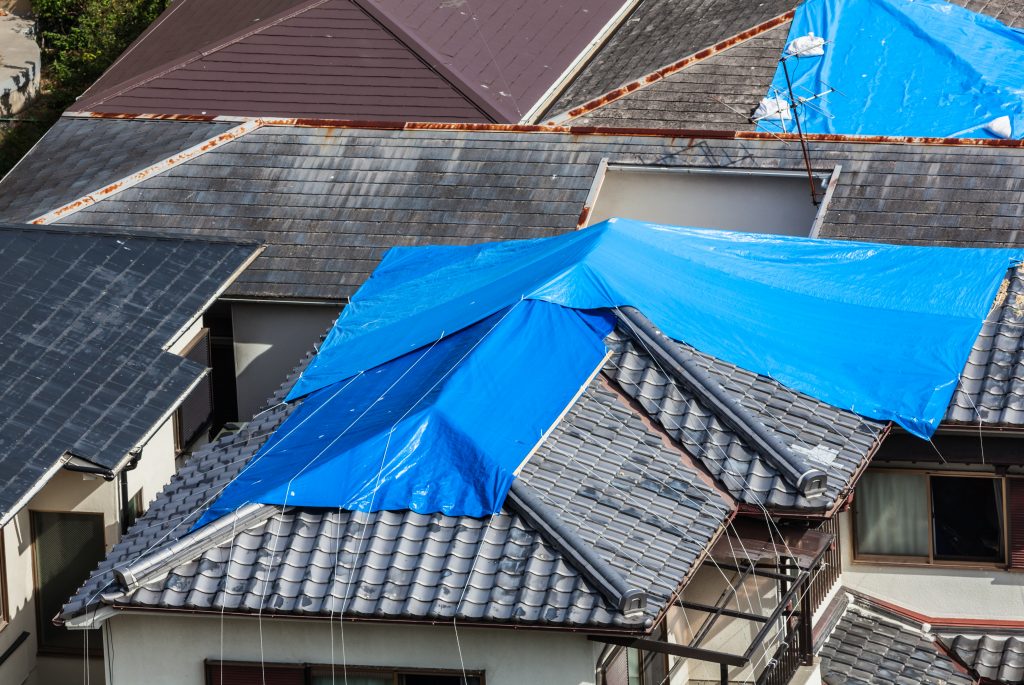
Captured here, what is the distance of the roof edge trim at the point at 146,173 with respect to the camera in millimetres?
A: 24469

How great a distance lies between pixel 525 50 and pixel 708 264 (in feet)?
40.4

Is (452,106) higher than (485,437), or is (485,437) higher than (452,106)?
(452,106)

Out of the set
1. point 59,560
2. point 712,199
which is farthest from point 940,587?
point 59,560

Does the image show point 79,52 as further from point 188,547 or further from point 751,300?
point 188,547

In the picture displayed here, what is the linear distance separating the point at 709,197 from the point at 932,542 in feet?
25.1

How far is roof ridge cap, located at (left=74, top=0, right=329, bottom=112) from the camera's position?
29.5m

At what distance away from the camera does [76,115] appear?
2856cm

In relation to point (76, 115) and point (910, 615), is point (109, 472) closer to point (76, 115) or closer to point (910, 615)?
point (910, 615)

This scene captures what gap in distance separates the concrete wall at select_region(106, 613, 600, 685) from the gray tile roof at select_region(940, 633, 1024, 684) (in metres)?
6.11

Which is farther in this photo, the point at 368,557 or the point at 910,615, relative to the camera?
the point at 910,615

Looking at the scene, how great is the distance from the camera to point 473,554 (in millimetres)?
14281

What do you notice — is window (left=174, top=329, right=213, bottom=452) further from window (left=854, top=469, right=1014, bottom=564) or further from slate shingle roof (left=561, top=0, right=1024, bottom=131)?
slate shingle roof (left=561, top=0, right=1024, bottom=131)

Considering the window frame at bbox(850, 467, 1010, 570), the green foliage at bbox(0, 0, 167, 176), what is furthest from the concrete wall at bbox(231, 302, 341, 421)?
the green foliage at bbox(0, 0, 167, 176)

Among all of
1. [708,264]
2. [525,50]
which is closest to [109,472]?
[708,264]
